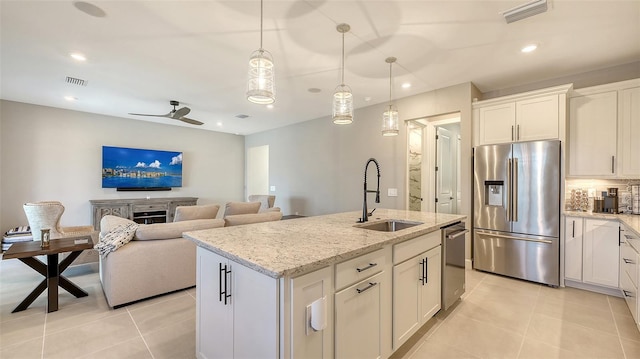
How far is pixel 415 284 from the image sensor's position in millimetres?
2121

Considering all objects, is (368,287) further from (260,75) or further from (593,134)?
(593,134)

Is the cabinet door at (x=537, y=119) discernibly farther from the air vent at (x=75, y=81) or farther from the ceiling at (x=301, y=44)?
the air vent at (x=75, y=81)

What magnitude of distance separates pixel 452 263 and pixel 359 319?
148 cm

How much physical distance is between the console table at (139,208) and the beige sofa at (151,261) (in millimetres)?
3266

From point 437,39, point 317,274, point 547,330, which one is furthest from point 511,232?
point 317,274

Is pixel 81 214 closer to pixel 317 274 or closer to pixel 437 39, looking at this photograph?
Result: pixel 317 274

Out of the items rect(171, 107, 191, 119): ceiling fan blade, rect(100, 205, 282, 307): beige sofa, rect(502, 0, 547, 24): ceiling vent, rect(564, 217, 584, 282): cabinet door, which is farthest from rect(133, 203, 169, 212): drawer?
rect(564, 217, 584, 282): cabinet door

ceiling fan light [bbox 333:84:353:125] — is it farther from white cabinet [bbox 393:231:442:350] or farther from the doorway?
the doorway

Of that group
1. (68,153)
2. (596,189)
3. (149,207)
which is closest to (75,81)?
(68,153)

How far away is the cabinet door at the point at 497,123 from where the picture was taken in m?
3.67

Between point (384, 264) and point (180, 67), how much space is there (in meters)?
3.40

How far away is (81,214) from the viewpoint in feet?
18.7

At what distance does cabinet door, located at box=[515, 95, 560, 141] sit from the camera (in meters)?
3.37

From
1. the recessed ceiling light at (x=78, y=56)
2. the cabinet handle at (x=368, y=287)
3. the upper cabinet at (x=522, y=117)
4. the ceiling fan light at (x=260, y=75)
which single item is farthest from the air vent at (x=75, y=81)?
the upper cabinet at (x=522, y=117)
